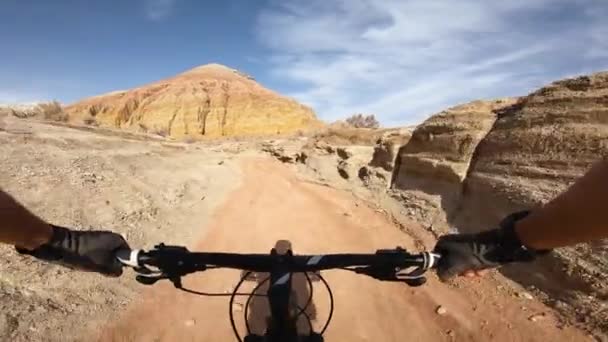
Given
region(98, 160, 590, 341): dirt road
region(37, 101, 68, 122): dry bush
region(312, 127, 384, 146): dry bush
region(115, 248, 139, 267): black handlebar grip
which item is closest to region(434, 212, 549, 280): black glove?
region(115, 248, 139, 267): black handlebar grip

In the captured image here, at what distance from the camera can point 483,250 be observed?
199 centimetres

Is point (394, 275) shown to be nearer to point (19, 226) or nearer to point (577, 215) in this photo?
point (577, 215)

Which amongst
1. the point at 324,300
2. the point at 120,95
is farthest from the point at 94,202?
the point at 120,95

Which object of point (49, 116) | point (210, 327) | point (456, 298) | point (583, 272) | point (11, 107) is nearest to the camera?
point (210, 327)

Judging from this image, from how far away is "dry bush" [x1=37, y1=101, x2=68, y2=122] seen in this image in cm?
1844

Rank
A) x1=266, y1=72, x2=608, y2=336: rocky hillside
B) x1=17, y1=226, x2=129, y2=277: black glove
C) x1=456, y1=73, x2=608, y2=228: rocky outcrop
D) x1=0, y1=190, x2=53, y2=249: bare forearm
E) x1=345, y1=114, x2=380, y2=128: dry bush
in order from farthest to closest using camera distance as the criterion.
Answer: x1=345, y1=114, x2=380, y2=128: dry bush, x1=456, y1=73, x2=608, y2=228: rocky outcrop, x1=266, y1=72, x2=608, y2=336: rocky hillside, x1=17, y1=226, x2=129, y2=277: black glove, x1=0, y1=190, x2=53, y2=249: bare forearm

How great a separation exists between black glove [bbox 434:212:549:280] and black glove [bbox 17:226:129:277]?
65.9 inches

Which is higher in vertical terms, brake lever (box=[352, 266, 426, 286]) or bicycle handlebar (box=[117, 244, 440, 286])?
bicycle handlebar (box=[117, 244, 440, 286])

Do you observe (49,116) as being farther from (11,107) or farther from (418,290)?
(418,290)

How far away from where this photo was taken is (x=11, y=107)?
16.0 m

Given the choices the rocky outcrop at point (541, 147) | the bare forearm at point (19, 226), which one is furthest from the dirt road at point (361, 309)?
the bare forearm at point (19, 226)

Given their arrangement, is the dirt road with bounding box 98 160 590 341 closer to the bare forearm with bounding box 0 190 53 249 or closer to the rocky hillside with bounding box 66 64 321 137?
the bare forearm with bounding box 0 190 53 249

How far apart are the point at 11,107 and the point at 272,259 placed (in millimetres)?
18285

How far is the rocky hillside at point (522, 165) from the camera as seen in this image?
20.6ft
